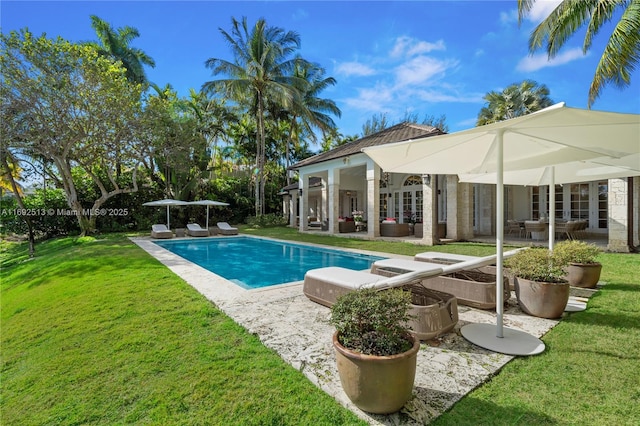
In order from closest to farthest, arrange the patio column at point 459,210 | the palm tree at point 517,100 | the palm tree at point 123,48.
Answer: the patio column at point 459,210 → the palm tree at point 123,48 → the palm tree at point 517,100

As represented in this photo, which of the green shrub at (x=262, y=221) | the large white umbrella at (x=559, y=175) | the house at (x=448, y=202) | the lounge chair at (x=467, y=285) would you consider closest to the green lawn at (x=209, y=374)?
the lounge chair at (x=467, y=285)

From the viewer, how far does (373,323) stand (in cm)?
246

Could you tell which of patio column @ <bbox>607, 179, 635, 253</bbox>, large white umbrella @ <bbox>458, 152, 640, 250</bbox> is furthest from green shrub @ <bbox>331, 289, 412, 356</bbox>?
patio column @ <bbox>607, 179, 635, 253</bbox>

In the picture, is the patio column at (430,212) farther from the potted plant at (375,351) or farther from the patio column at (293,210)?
the patio column at (293,210)

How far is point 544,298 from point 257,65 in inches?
911

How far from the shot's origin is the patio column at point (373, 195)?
52.2 feet

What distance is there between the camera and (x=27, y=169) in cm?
2088

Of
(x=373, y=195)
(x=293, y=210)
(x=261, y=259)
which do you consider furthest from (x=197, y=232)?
(x=373, y=195)

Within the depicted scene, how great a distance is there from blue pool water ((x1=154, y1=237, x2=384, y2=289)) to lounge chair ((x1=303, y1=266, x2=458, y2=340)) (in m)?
3.06

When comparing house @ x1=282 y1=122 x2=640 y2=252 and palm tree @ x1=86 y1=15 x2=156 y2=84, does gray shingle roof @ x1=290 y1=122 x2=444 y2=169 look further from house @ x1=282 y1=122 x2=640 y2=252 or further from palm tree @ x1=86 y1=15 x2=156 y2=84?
palm tree @ x1=86 y1=15 x2=156 y2=84

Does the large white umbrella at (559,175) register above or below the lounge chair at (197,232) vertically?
above

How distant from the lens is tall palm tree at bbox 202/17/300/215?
2222 centimetres

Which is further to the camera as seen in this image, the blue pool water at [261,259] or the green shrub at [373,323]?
the blue pool water at [261,259]

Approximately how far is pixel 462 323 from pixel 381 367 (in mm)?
2696
